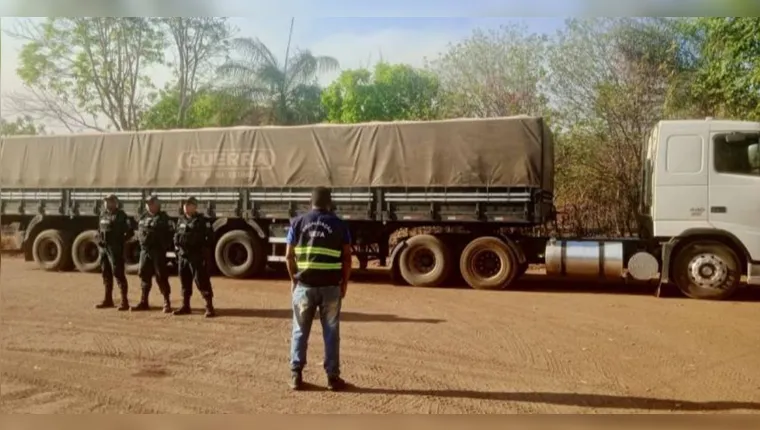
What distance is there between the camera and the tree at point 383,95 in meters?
7.40

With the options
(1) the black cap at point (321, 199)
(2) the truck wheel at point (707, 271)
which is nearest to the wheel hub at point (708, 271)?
(2) the truck wheel at point (707, 271)

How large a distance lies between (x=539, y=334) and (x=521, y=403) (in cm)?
168

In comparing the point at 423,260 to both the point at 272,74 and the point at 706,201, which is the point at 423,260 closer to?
the point at 272,74

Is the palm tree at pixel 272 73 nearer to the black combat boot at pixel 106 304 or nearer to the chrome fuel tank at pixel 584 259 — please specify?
the black combat boot at pixel 106 304

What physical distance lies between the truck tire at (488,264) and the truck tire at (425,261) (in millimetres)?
261

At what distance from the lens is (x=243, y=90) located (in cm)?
787

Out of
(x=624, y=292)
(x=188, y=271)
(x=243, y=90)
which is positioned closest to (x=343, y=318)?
(x=188, y=271)

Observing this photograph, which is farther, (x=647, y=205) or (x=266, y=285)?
(x=266, y=285)

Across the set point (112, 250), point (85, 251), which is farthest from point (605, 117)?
point (85, 251)

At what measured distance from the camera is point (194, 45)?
259 inches

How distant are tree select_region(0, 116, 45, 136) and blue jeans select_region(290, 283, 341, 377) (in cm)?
444

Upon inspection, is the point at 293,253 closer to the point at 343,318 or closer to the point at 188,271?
the point at 343,318

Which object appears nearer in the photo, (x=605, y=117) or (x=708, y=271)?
(x=708, y=271)

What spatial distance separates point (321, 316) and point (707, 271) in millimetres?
5391
